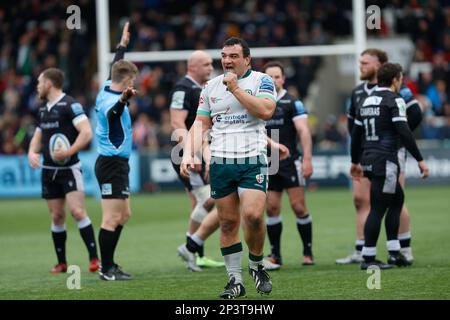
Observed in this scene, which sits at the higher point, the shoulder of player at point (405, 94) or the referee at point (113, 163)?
the shoulder of player at point (405, 94)

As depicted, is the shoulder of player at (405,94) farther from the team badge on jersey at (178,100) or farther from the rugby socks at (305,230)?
the team badge on jersey at (178,100)

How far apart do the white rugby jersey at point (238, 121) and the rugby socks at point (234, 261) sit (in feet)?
2.76

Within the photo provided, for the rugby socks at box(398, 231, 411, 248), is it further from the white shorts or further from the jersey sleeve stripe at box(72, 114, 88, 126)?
the jersey sleeve stripe at box(72, 114, 88, 126)

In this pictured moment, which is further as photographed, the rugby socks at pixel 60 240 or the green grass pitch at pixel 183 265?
the rugby socks at pixel 60 240

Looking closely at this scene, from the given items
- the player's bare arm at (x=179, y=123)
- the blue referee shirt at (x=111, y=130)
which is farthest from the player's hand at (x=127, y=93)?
the player's bare arm at (x=179, y=123)

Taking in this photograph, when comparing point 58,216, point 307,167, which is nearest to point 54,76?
point 58,216

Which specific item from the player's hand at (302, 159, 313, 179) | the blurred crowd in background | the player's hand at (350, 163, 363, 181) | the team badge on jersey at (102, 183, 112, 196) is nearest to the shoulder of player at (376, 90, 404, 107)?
the player's hand at (350, 163, 363, 181)

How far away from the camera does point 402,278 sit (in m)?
9.77

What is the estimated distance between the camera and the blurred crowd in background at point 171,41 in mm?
26328

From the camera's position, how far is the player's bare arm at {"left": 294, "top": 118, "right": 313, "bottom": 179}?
458 inches

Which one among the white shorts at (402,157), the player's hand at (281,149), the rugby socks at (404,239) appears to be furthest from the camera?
the rugby socks at (404,239)

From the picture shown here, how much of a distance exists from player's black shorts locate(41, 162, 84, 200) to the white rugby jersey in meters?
3.15

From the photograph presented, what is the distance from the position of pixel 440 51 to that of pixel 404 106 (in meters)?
17.7

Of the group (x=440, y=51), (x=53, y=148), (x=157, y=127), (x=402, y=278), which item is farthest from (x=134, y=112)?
(x=402, y=278)
